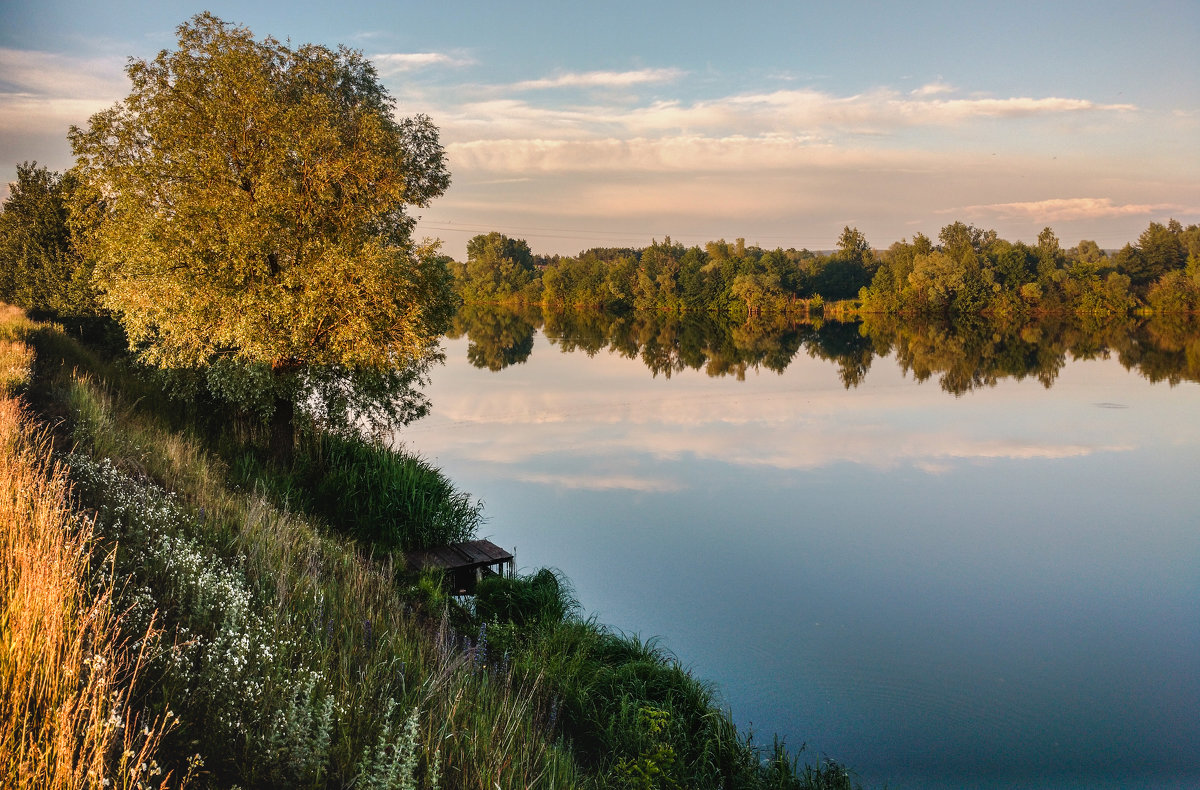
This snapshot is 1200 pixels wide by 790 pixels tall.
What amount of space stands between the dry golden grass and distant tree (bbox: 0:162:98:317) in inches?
997

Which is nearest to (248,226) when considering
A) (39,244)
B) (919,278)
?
(39,244)

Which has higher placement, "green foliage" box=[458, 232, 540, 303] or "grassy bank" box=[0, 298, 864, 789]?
"green foliage" box=[458, 232, 540, 303]

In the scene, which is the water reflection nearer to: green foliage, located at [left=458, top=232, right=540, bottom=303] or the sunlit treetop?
the sunlit treetop

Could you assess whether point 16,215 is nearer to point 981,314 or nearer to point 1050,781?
point 1050,781

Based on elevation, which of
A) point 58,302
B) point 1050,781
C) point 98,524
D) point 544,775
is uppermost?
point 58,302

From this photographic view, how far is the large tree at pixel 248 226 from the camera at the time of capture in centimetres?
1491

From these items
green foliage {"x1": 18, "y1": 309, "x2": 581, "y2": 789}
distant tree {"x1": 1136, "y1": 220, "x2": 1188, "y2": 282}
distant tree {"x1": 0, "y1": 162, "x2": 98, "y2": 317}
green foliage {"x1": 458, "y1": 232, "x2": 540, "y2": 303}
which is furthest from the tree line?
green foliage {"x1": 18, "y1": 309, "x2": 581, "y2": 789}

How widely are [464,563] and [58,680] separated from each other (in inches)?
316

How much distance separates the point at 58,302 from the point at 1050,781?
31281mm

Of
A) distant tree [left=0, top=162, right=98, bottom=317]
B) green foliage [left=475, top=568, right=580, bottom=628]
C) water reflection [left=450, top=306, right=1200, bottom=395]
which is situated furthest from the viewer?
water reflection [left=450, top=306, right=1200, bottom=395]

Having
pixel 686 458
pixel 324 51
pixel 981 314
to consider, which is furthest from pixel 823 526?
pixel 981 314

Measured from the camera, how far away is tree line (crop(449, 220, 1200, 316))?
89.3 metres

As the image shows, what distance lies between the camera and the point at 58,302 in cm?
2681

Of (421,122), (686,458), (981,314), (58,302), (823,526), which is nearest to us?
(823,526)
